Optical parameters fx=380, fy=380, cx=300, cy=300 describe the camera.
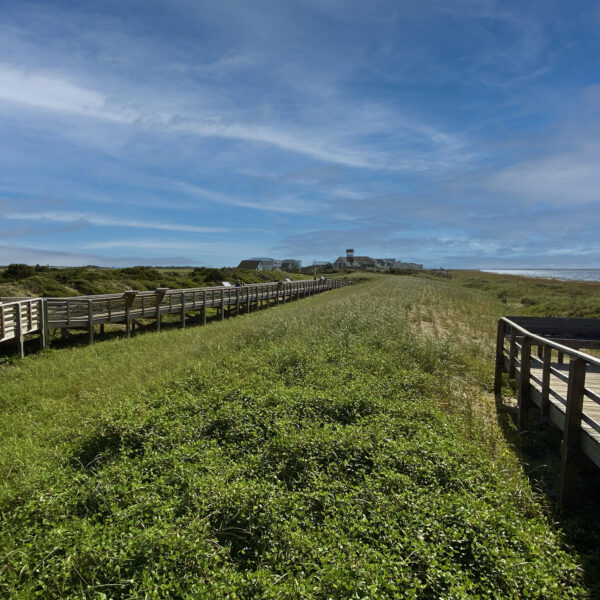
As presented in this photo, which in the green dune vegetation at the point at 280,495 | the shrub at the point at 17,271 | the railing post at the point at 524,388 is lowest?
the green dune vegetation at the point at 280,495

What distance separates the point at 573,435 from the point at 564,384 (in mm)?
2583

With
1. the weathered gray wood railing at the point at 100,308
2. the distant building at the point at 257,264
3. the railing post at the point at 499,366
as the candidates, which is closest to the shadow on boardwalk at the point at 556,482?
the railing post at the point at 499,366

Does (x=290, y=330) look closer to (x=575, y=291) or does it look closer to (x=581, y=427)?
(x=581, y=427)

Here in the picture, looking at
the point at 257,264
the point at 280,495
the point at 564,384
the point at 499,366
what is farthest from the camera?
the point at 257,264

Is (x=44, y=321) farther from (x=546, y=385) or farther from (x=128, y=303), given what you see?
(x=546, y=385)

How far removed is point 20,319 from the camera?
12281 millimetres

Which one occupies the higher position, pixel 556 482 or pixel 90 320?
pixel 90 320

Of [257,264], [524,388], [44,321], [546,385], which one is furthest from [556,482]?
[257,264]

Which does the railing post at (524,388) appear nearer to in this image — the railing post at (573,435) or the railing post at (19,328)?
the railing post at (573,435)

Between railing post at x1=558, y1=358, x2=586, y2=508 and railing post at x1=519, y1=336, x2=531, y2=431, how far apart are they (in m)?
1.74

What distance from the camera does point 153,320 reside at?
2064 centimetres

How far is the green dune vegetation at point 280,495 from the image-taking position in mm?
2834

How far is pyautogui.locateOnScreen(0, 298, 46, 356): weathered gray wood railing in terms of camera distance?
11.8m

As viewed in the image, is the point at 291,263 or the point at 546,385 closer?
the point at 546,385
